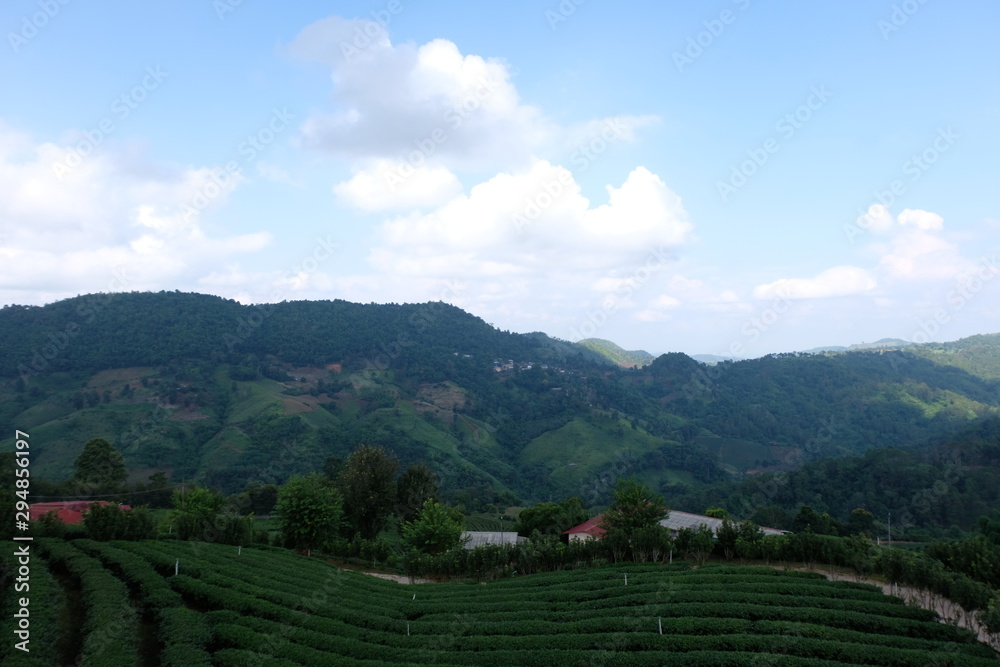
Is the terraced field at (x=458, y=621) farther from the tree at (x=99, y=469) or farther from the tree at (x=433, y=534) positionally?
the tree at (x=99, y=469)

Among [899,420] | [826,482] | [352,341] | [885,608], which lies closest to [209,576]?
[885,608]

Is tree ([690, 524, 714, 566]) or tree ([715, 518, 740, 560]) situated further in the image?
tree ([715, 518, 740, 560])

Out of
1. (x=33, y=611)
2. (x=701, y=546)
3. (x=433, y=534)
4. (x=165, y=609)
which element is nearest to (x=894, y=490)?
(x=701, y=546)

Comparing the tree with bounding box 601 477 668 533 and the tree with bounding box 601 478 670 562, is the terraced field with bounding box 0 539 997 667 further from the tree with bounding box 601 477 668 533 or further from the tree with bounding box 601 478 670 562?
the tree with bounding box 601 477 668 533

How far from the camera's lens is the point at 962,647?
1612 cm

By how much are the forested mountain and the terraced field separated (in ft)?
246

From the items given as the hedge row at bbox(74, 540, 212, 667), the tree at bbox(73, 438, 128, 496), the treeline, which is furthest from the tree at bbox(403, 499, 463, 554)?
the treeline

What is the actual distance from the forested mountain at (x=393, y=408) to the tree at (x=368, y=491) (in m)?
49.4

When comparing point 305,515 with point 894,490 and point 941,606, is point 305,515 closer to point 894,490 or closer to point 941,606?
point 941,606

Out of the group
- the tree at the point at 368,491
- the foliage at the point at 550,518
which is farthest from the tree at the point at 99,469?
the foliage at the point at 550,518

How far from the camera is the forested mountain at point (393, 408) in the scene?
10694 centimetres

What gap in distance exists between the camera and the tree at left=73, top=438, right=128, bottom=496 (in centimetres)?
5949

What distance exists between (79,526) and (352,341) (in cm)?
16564

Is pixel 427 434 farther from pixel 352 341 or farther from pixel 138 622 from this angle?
pixel 138 622
